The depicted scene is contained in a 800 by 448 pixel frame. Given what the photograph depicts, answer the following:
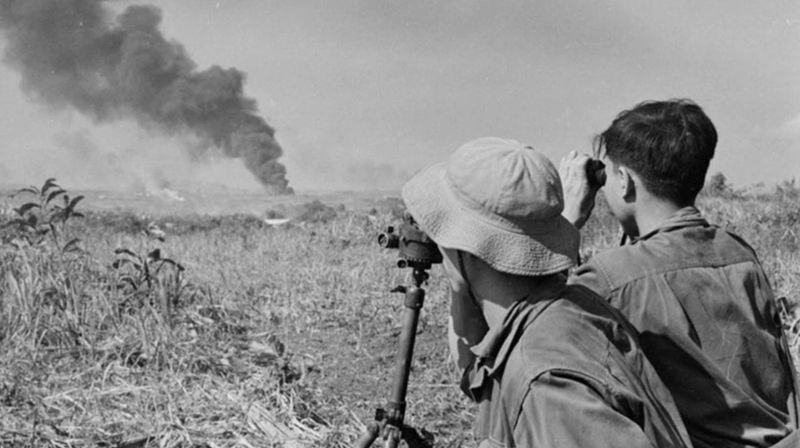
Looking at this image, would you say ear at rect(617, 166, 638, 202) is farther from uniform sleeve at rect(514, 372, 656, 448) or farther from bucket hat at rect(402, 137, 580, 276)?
uniform sleeve at rect(514, 372, 656, 448)

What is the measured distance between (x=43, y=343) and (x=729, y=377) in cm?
324

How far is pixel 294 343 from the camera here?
16.1 ft

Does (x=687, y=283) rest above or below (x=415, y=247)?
below

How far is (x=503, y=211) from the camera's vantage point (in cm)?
184

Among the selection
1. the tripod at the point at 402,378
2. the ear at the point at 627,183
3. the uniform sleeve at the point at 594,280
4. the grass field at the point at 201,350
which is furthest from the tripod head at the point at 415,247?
the grass field at the point at 201,350

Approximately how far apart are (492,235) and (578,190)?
30.4 inches

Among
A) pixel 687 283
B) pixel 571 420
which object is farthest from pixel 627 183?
pixel 571 420

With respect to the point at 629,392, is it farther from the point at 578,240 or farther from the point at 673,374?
the point at 673,374

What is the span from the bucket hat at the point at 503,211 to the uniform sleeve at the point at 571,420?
270 mm

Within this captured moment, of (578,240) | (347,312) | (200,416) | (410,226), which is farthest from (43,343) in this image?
(578,240)

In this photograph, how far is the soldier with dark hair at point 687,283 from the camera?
2.31 meters

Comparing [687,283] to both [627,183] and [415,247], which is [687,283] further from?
[415,247]

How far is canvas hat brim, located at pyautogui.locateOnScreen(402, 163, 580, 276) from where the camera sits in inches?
71.7

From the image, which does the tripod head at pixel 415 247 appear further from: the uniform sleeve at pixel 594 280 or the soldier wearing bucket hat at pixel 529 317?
the uniform sleeve at pixel 594 280
